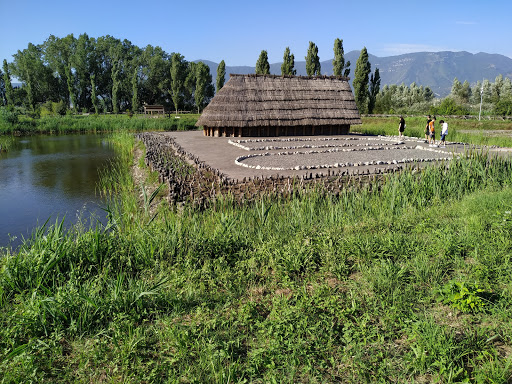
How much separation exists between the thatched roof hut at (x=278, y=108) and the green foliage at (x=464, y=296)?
60.6ft

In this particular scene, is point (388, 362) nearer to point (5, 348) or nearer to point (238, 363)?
point (238, 363)

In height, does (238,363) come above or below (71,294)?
below

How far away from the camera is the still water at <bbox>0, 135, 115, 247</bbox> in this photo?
8.59 meters

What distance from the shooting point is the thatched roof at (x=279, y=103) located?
21500mm

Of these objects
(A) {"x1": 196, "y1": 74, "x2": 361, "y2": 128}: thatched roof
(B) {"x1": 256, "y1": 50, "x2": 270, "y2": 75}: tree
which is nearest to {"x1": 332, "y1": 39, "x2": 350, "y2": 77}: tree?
(B) {"x1": 256, "y1": 50, "x2": 270, "y2": 75}: tree

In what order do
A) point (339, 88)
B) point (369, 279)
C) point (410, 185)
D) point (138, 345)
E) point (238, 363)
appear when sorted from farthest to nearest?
1. point (339, 88)
2. point (410, 185)
3. point (369, 279)
4. point (138, 345)
5. point (238, 363)

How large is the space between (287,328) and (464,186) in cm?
612

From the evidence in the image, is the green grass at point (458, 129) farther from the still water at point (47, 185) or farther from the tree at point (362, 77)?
the still water at point (47, 185)

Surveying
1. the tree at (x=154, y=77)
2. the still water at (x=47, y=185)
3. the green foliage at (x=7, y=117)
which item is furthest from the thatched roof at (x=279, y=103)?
the tree at (x=154, y=77)

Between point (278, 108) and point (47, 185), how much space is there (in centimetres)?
1366

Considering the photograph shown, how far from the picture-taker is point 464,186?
7.69 meters

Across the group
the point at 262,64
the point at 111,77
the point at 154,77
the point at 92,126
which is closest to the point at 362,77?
the point at 262,64

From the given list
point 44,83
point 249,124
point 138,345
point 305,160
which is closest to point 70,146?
point 249,124

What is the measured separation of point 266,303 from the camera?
3869 millimetres
